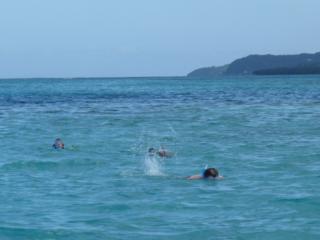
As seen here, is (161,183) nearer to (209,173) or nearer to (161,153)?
(209,173)

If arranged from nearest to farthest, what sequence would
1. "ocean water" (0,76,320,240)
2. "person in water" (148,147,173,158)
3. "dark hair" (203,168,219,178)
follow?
"ocean water" (0,76,320,240) → "dark hair" (203,168,219,178) → "person in water" (148,147,173,158)

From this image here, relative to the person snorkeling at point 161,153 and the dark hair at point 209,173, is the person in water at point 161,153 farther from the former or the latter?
the dark hair at point 209,173

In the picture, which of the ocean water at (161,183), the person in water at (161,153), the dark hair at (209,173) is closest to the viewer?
the ocean water at (161,183)

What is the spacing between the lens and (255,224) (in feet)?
49.3

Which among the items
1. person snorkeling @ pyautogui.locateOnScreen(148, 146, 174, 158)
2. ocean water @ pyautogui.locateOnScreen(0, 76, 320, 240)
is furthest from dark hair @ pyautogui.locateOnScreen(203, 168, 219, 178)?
person snorkeling @ pyautogui.locateOnScreen(148, 146, 174, 158)

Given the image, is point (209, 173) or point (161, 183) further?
point (209, 173)

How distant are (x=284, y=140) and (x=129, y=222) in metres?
15.7

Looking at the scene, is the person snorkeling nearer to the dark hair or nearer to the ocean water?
the ocean water

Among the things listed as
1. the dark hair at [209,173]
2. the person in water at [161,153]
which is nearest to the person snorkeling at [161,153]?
the person in water at [161,153]

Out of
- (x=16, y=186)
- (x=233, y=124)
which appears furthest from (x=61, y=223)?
(x=233, y=124)

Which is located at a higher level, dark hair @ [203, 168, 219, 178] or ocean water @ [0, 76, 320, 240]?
dark hair @ [203, 168, 219, 178]

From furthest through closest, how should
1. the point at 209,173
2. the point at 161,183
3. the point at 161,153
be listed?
the point at 161,153 → the point at 209,173 → the point at 161,183

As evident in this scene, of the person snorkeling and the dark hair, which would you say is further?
the person snorkeling

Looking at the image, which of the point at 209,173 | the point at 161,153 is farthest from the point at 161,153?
the point at 209,173
